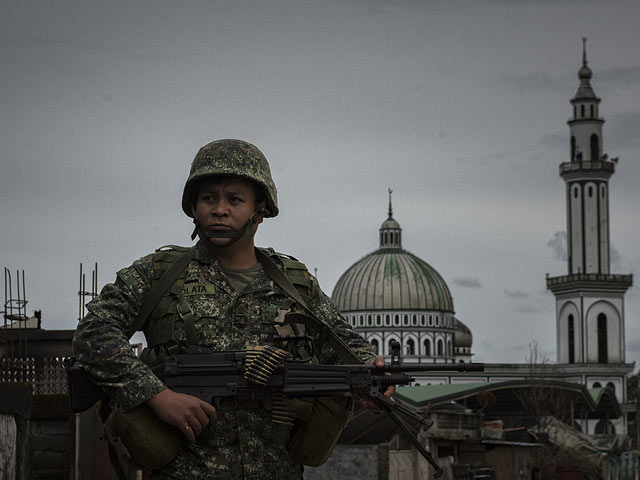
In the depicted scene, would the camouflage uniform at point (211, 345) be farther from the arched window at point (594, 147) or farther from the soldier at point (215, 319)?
the arched window at point (594, 147)

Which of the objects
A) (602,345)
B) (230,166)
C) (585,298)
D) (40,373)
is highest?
(585,298)

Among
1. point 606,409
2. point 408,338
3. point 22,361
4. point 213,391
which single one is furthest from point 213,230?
point 408,338

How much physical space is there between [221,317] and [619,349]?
111 meters

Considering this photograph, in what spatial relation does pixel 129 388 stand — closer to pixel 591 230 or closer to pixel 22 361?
pixel 22 361

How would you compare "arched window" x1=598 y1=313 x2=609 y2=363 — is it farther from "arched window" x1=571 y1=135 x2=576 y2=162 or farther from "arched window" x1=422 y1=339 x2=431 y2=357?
"arched window" x1=422 y1=339 x2=431 y2=357

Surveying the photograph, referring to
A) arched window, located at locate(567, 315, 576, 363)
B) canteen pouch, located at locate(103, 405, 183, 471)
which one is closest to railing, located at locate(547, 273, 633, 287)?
arched window, located at locate(567, 315, 576, 363)

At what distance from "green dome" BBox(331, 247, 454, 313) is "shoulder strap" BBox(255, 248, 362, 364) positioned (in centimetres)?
12313

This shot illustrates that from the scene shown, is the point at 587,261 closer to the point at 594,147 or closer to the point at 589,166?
the point at 589,166

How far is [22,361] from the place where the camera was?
13.2 m

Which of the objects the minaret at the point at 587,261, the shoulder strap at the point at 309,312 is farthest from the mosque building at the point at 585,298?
the shoulder strap at the point at 309,312

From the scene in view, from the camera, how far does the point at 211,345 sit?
15.8 ft

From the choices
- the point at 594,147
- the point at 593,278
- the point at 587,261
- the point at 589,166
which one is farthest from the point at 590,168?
the point at 593,278

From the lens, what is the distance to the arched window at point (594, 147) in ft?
347

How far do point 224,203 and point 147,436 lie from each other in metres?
0.99
